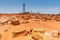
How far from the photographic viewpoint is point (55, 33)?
6.71m

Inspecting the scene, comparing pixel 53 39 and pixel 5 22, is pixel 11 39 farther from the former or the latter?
pixel 5 22

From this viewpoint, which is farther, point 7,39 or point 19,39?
point 7,39

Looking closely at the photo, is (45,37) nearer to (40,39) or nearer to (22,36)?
(40,39)

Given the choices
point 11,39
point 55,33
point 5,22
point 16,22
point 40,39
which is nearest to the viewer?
point 40,39

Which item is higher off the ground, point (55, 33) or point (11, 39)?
point (55, 33)

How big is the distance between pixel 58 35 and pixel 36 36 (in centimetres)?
119

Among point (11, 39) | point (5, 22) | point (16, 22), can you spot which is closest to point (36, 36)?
point (11, 39)

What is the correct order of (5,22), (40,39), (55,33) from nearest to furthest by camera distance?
(40,39) < (55,33) < (5,22)

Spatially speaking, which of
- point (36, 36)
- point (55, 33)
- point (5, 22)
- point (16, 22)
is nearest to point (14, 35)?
point (36, 36)

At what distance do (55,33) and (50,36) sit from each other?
402mm

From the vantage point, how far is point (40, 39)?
6086 millimetres

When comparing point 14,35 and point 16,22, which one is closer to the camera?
point 14,35

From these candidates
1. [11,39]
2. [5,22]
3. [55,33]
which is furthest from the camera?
[5,22]

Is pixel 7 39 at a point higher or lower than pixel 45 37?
lower
